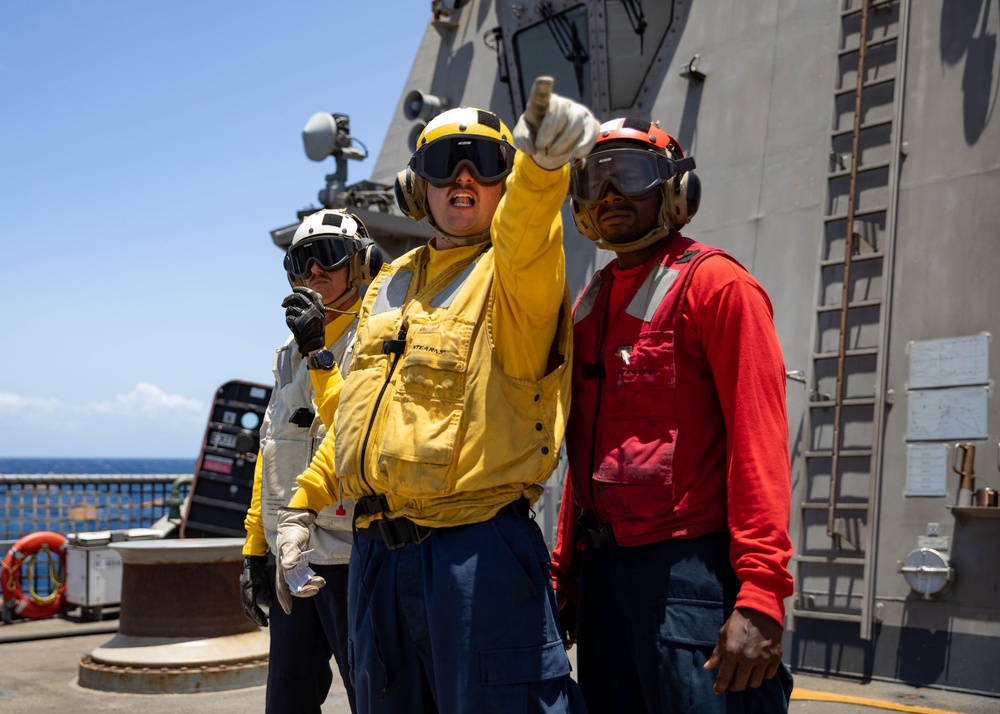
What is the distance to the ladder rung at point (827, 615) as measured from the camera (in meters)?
6.95

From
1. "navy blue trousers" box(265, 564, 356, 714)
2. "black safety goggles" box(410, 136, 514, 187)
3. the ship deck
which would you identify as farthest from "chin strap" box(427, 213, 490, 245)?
the ship deck

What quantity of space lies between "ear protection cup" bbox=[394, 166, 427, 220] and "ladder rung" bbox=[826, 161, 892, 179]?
524 cm

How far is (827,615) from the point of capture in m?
7.09

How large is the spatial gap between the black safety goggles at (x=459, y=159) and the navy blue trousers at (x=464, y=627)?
92 cm

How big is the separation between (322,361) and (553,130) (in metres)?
1.78

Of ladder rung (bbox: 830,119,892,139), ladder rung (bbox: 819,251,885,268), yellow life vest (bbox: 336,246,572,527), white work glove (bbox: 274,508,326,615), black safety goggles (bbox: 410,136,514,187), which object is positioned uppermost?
ladder rung (bbox: 830,119,892,139)

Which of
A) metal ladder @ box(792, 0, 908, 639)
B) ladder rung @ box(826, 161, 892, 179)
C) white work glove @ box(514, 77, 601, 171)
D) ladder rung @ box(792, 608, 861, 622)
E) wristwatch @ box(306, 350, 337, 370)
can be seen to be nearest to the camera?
white work glove @ box(514, 77, 601, 171)

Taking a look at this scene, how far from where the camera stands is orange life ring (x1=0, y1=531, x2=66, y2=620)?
32.6ft

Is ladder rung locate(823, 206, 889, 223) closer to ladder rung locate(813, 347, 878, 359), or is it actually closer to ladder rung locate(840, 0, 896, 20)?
ladder rung locate(813, 347, 878, 359)

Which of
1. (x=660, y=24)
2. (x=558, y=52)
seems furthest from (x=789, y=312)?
(x=558, y=52)

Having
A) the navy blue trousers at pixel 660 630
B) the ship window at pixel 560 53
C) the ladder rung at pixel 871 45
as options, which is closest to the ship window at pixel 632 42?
the ship window at pixel 560 53

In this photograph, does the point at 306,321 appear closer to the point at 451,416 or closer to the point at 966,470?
the point at 451,416

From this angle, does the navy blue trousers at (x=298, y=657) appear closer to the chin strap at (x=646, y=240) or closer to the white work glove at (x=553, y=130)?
the chin strap at (x=646, y=240)

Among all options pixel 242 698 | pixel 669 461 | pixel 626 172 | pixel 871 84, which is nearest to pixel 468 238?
pixel 626 172
